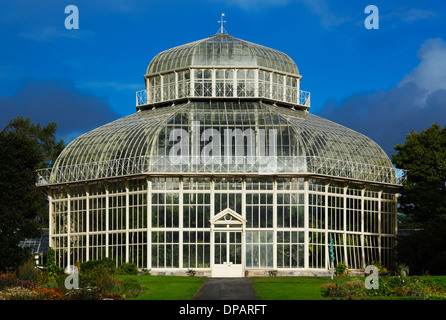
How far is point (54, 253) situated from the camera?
72375 millimetres

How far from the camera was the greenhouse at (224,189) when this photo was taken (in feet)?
215

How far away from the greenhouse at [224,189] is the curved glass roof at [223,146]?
8 cm

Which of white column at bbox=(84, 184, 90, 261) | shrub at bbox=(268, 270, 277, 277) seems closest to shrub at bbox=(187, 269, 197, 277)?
shrub at bbox=(268, 270, 277, 277)

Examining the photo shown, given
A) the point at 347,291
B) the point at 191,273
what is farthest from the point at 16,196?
the point at 347,291

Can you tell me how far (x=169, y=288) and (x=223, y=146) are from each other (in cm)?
1975

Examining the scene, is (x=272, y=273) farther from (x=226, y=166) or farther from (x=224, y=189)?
(x=226, y=166)

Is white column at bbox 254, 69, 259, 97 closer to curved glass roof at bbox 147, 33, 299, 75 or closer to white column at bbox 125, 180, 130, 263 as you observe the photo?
curved glass roof at bbox 147, 33, 299, 75

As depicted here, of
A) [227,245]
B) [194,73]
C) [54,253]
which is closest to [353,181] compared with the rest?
[227,245]

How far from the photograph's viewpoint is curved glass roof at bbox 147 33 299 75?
73.7 meters

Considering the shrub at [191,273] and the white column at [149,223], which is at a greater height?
the white column at [149,223]

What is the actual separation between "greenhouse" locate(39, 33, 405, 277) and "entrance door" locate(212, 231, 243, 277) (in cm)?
8

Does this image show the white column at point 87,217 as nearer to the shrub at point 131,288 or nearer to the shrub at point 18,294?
the shrub at point 131,288

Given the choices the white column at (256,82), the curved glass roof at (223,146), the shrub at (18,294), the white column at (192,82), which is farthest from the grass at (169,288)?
the white column at (256,82)
